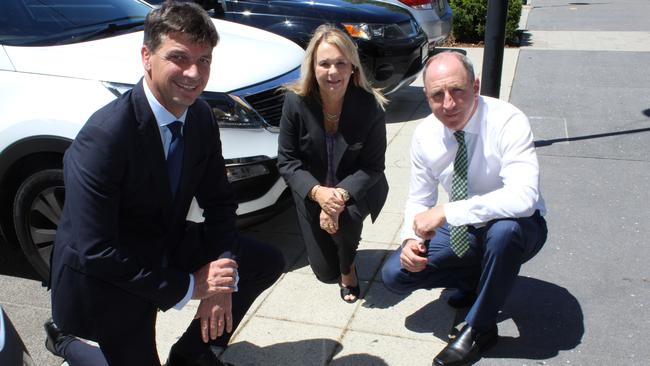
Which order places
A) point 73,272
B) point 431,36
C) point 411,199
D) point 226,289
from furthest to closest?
point 431,36 < point 411,199 < point 226,289 < point 73,272

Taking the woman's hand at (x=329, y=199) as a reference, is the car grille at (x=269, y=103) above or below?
above

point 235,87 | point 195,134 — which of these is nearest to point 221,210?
point 195,134

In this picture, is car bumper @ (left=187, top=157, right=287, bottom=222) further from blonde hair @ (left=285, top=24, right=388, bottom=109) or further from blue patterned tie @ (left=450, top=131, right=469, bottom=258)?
blue patterned tie @ (left=450, top=131, right=469, bottom=258)

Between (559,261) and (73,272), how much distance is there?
276cm

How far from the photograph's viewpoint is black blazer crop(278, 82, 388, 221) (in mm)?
3504

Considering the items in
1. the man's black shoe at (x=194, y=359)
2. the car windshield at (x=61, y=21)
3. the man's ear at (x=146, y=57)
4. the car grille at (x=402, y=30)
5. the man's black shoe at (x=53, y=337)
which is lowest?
the man's black shoe at (x=194, y=359)

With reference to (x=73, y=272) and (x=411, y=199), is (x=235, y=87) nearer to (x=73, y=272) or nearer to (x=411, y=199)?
(x=411, y=199)

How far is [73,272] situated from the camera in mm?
2375

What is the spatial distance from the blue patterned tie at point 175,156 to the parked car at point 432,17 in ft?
23.0

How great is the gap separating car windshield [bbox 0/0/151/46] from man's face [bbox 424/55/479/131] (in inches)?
85.9

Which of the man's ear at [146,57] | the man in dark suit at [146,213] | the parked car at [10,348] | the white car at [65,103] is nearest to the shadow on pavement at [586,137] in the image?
the white car at [65,103]

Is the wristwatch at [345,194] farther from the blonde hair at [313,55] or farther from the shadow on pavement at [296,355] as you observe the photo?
the shadow on pavement at [296,355]

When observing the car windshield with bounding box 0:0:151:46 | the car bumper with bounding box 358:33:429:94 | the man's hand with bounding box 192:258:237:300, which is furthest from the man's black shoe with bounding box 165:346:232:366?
the car bumper with bounding box 358:33:429:94

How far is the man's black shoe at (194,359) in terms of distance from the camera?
9.31 feet
